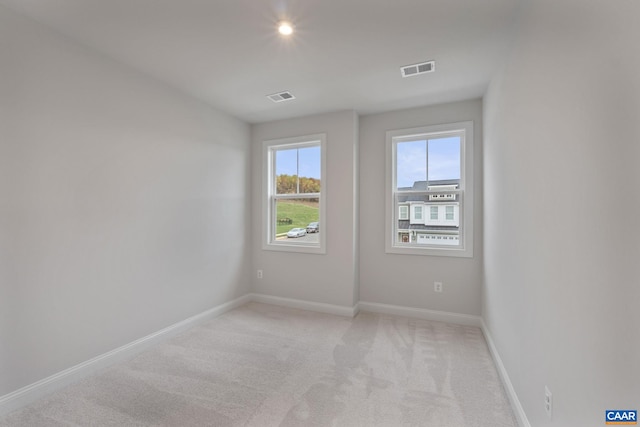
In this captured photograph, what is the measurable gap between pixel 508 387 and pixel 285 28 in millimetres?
3070

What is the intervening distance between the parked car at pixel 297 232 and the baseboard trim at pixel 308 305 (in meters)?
0.91

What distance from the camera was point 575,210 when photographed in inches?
44.7

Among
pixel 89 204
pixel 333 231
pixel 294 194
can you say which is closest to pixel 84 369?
pixel 89 204

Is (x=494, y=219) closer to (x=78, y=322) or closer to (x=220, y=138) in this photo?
(x=220, y=138)

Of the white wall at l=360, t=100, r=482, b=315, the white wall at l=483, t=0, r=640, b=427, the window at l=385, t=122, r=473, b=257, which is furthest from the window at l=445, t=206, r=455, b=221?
the white wall at l=483, t=0, r=640, b=427

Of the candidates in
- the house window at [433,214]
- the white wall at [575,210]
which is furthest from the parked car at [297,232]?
the white wall at [575,210]

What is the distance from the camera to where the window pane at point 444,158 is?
11.4 ft

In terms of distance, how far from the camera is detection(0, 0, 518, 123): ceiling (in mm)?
1863

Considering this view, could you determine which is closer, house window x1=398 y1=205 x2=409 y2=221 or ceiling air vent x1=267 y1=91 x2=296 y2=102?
ceiling air vent x1=267 y1=91 x2=296 y2=102

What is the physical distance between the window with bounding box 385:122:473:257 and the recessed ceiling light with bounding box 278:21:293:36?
78.2 inches

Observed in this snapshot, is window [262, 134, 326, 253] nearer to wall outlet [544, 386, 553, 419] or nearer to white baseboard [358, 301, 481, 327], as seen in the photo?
white baseboard [358, 301, 481, 327]

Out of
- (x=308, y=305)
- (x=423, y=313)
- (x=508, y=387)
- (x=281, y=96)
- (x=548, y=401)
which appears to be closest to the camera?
(x=548, y=401)

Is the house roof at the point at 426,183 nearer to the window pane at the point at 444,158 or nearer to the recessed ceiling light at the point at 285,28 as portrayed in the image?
the window pane at the point at 444,158

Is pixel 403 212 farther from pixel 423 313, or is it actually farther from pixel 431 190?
pixel 423 313
